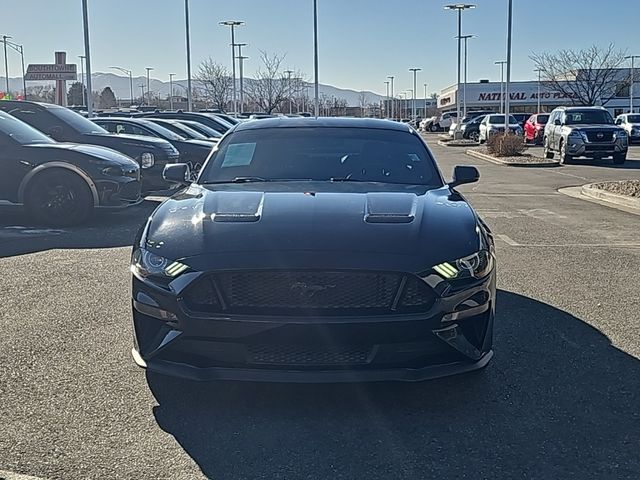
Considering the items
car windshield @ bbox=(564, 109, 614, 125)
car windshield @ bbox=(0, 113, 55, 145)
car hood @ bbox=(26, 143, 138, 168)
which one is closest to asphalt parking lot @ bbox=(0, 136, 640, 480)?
car hood @ bbox=(26, 143, 138, 168)

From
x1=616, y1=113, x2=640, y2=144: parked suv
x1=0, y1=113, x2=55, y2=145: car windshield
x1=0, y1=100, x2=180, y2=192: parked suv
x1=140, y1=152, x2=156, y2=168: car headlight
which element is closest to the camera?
x1=0, y1=113, x2=55, y2=145: car windshield

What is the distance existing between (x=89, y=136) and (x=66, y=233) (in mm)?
3393

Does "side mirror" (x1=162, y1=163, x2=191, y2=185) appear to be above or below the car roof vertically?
below

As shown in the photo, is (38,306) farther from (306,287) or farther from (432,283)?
(432,283)

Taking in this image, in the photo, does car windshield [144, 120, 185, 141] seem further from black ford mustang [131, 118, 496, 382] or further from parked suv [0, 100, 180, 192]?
black ford mustang [131, 118, 496, 382]

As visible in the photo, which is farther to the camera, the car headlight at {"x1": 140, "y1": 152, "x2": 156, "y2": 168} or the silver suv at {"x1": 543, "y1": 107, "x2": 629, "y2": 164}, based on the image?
the silver suv at {"x1": 543, "y1": 107, "x2": 629, "y2": 164}

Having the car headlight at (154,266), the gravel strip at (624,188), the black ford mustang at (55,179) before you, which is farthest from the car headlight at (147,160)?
the car headlight at (154,266)

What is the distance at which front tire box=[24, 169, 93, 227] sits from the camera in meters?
10.4

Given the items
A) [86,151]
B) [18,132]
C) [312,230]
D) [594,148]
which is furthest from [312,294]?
[594,148]

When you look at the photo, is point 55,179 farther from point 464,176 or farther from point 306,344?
point 306,344

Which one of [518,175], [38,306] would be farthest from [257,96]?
[38,306]

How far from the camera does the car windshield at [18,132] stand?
10516 millimetres

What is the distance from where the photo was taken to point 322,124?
6145 mm

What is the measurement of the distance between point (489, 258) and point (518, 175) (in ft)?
56.6
